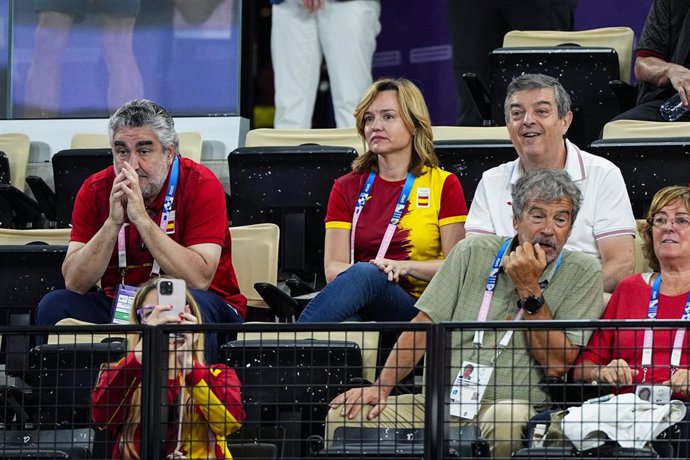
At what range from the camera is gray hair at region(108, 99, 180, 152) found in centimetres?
541

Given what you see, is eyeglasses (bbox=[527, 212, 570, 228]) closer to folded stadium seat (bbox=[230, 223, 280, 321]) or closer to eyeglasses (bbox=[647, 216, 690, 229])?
eyeglasses (bbox=[647, 216, 690, 229])

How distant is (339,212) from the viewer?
5.55m

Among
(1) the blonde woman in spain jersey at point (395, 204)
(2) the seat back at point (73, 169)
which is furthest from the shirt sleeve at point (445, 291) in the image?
(2) the seat back at point (73, 169)

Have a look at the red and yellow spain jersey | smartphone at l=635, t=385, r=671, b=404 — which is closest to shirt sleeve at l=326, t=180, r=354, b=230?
the red and yellow spain jersey

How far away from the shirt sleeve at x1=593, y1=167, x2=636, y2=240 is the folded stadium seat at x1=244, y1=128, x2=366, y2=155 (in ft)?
5.14

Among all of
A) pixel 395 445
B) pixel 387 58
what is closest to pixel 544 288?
pixel 395 445

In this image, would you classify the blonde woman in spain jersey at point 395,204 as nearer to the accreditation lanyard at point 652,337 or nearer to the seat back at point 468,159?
the seat back at point 468,159

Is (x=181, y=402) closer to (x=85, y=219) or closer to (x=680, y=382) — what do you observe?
(x=680, y=382)

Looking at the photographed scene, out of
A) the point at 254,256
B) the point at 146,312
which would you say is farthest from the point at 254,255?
the point at 146,312

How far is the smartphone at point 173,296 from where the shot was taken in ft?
13.5

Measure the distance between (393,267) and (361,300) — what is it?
0.17 m

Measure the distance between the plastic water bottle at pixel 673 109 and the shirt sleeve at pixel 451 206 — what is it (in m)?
1.32

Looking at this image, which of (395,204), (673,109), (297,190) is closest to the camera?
(395,204)

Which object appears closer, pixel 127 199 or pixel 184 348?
pixel 184 348
